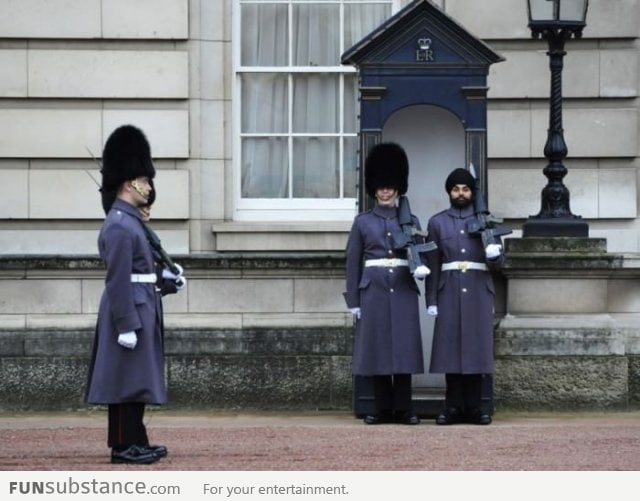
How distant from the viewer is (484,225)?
13.2m

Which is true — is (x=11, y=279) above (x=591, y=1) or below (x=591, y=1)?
below

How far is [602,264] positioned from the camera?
547 inches

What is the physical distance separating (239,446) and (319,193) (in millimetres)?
3553

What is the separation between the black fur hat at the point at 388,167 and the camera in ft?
43.1

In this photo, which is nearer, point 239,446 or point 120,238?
point 120,238

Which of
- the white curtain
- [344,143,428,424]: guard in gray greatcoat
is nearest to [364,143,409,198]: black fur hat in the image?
[344,143,428,424]: guard in gray greatcoat

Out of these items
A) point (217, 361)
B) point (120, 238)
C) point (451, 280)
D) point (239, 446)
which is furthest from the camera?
point (217, 361)

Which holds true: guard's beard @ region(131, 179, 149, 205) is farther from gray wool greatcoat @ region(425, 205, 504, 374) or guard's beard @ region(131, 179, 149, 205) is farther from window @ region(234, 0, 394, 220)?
window @ region(234, 0, 394, 220)

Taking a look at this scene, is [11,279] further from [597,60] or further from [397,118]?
[597,60]

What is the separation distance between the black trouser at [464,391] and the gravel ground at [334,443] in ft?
0.71

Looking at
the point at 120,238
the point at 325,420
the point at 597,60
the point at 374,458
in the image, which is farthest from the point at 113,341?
the point at 597,60

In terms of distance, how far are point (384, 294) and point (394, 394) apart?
0.64 m

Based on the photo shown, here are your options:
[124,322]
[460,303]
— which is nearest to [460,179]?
[460,303]

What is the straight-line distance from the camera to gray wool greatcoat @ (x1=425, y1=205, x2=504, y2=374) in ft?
43.4
